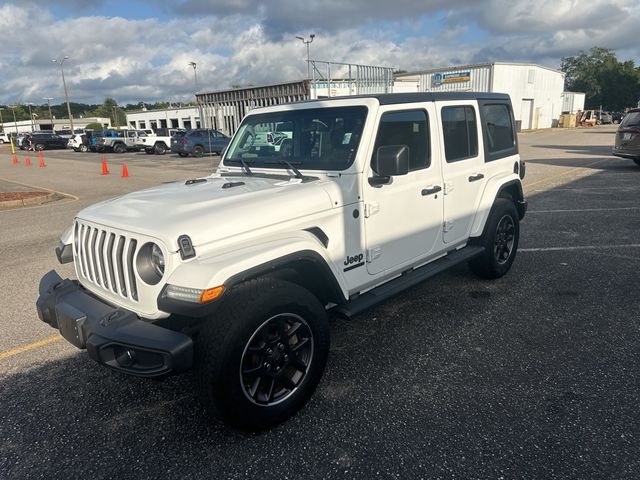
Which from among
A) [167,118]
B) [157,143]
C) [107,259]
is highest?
[167,118]

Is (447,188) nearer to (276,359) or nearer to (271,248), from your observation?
(271,248)

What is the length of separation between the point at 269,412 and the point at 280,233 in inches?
42.8

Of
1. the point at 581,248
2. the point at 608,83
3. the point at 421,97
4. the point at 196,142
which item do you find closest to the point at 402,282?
the point at 421,97

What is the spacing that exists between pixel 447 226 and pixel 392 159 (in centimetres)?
141

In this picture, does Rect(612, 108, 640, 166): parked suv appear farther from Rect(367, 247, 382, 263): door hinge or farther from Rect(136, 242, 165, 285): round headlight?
Rect(136, 242, 165, 285): round headlight

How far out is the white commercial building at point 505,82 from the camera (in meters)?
39.1

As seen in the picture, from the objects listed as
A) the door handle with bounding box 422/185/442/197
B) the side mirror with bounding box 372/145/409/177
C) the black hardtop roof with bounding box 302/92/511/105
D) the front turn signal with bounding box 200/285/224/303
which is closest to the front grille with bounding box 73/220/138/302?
the front turn signal with bounding box 200/285/224/303

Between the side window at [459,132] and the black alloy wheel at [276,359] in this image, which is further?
the side window at [459,132]

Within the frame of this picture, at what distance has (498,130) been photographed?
513 centimetres

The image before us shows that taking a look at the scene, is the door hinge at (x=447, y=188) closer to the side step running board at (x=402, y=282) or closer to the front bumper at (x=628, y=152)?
the side step running board at (x=402, y=282)

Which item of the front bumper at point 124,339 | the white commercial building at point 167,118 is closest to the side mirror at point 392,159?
the front bumper at point 124,339

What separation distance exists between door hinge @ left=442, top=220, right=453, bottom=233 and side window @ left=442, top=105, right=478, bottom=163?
56 centimetres

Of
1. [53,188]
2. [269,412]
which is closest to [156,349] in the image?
[269,412]

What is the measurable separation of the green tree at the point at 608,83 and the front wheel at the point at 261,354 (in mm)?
95922
